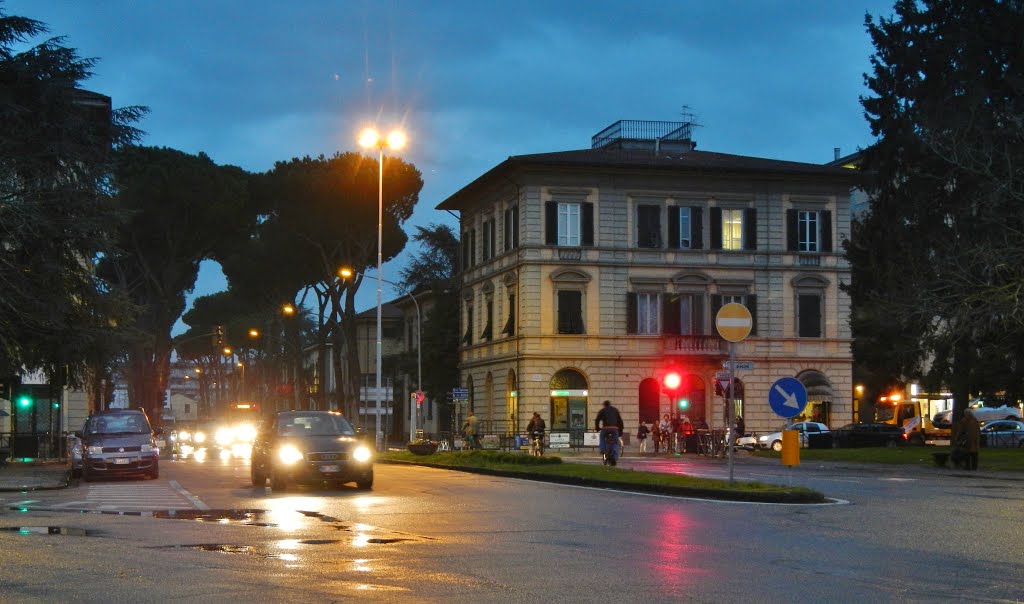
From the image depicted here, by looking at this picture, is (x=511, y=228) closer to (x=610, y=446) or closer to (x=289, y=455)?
(x=610, y=446)

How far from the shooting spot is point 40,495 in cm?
2442

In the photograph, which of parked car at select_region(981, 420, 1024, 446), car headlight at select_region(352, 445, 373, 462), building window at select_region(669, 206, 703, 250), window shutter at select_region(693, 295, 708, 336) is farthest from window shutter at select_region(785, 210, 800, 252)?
car headlight at select_region(352, 445, 373, 462)

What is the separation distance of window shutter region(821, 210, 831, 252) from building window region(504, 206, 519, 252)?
15.0 metres

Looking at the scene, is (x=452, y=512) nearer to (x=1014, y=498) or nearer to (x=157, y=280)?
(x=1014, y=498)

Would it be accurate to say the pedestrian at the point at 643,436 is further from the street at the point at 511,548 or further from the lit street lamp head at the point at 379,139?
the street at the point at 511,548

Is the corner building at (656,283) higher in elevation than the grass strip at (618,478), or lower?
higher

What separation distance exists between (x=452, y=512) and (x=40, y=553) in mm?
6425

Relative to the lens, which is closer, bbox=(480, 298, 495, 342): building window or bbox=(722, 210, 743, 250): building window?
bbox=(722, 210, 743, 250): building window

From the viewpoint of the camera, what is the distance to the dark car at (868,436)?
55.5 meters

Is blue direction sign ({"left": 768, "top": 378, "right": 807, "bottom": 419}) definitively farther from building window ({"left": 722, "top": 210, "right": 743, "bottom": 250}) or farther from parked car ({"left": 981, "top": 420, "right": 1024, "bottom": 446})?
building window ({"left": 722, "top": 210, "right": 743, "bottom": 250})

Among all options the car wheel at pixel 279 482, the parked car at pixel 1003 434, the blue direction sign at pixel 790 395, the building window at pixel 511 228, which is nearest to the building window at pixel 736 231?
the building window at pixel 511 228

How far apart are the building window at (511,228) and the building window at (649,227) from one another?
576 centimetres

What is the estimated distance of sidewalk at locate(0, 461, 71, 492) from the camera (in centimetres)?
2706

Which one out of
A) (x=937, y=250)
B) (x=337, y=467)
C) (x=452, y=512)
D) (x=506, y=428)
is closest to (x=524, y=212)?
(x=506, y=428)
